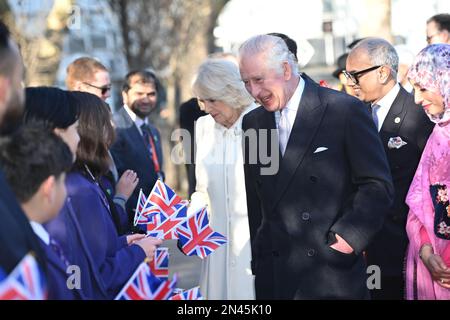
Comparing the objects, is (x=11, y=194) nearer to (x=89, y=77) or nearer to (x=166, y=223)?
(x=166, y=223)

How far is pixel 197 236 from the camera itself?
4.63 metres

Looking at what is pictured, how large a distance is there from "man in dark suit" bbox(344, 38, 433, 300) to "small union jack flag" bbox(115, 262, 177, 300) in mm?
2552

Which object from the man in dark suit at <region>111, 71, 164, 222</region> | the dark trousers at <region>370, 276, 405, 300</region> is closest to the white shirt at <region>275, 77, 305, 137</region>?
the dark trousers at <region>370, 276, 405, 300</region>

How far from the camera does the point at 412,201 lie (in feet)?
16.4

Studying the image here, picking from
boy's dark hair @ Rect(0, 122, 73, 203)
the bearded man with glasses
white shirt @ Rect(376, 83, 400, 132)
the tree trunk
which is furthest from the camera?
the tree trunk

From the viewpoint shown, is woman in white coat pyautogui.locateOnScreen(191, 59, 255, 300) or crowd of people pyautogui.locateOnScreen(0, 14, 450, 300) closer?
crowd of people pyautogui.locateOnScreen(0, 14, 450, 300)

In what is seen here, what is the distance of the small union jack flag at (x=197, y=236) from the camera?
4.59 metres

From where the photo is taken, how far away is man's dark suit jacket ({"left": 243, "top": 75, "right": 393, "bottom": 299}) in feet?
14.1

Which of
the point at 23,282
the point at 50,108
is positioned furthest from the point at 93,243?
the point at 23,282

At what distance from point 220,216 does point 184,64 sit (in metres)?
14.6

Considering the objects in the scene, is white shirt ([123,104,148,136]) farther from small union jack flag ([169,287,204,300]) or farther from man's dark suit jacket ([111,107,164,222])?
small union jack flag ([169,287,204,300])
